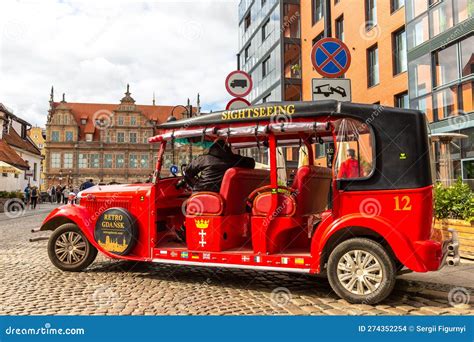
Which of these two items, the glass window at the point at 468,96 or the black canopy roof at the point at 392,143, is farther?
the glass window at the point at 468,96

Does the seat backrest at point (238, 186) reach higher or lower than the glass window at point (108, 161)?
lower

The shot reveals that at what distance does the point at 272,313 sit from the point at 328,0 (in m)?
6.82

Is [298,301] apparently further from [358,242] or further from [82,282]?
[82,282]

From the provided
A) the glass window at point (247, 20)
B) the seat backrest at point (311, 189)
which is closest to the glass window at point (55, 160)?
the glass window at point (247, 20)

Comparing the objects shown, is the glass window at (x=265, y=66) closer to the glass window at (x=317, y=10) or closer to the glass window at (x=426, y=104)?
the glass window at (x=317, y=10)

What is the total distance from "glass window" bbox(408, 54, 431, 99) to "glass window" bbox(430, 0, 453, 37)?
3.46 ft

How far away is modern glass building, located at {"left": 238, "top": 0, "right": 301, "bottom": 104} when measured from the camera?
1241 inches

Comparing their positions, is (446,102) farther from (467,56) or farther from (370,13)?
(370,13)

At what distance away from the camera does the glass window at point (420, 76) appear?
59.0ft

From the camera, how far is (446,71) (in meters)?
16.8

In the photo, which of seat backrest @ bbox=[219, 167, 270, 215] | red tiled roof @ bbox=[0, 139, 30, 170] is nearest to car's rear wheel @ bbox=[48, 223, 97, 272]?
seat backrest @ bbox=[219, 167, 270, 215]

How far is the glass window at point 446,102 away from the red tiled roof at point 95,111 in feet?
230

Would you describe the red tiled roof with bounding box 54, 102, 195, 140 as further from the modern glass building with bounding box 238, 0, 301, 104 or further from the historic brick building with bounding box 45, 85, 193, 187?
the modern glass building with bounding box 238, 0, 301, 104

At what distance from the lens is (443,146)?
13102mm
